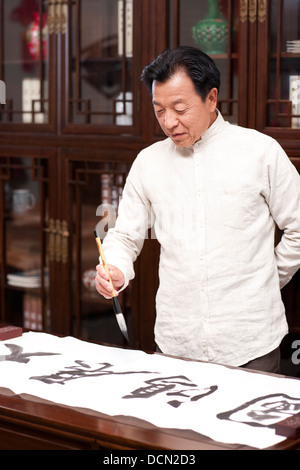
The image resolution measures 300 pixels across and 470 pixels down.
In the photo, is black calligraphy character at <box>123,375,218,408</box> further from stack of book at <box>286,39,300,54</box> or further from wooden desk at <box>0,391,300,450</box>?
stack of book at <box>286,39,300,54</box>

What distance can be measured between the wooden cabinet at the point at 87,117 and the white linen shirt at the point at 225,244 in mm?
548

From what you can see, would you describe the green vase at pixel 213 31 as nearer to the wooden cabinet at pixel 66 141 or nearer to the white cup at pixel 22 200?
the wooden cabinet at pixel 66 141

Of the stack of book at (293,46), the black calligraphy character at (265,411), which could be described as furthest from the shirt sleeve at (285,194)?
the black calligraphy character at (265,411)

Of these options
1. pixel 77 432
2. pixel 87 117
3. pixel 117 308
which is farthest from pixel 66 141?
pixel 77 432

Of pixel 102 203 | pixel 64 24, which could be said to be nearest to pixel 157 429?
pixel 102 203

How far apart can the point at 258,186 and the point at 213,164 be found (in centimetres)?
17

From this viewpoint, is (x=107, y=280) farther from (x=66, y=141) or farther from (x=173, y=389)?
(x=66, y=141)

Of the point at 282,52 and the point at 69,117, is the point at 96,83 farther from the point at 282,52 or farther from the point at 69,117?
the point at 282,52

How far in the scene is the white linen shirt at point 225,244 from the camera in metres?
2.54

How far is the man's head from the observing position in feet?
8.04

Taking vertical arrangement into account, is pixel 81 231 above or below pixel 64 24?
below

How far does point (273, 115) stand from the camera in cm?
313

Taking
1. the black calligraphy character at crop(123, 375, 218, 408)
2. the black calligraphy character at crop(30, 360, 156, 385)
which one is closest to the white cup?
the black calligraphy character at crop(30, 360, 156, 385)

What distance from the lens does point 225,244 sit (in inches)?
101
